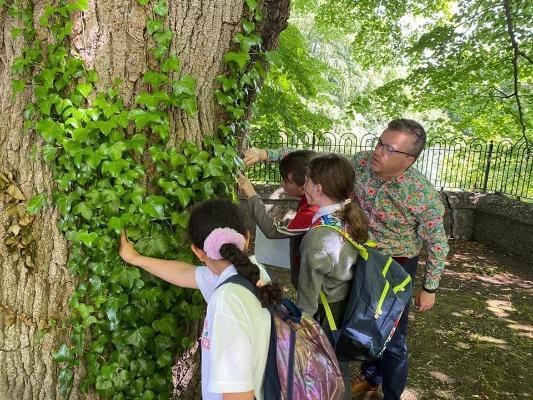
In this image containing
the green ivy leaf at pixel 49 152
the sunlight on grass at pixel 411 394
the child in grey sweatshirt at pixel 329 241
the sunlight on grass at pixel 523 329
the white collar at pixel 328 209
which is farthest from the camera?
the sunlight on grass at pixel 523 329

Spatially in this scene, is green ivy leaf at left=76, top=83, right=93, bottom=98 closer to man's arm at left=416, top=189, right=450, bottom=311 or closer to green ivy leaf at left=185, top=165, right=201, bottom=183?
green ivy leaf at left=185, top=165, right=201, bottom=183

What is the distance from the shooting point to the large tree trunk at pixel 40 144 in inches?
76.4

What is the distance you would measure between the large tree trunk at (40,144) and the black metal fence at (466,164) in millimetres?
6064

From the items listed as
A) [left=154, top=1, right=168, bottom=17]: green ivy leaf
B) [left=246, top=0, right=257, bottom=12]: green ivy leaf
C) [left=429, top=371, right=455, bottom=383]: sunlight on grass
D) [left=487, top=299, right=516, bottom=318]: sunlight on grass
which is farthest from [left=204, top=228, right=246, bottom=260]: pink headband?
[left=487, top=299, right=516, bottom=318]: sunlight on grass

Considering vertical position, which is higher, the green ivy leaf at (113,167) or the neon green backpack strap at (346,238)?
the green ivy leaf at (113,167)

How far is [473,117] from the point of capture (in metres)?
10.2

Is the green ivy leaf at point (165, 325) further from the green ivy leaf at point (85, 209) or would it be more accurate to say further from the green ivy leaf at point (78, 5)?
the green ivy leaf at point (78, 5)

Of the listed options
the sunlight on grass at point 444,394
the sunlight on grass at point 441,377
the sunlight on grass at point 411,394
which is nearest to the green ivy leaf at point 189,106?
the sunlight on grass at point 411,394

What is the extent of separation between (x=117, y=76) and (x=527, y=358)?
457 cm

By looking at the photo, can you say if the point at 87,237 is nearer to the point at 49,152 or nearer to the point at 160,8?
the point at 49,152

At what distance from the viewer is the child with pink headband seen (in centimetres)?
154

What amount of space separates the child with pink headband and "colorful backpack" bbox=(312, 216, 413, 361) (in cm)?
64

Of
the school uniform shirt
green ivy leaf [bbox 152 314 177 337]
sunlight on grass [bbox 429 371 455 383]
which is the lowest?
sunlight on grass [bbox 429 371 455 383]

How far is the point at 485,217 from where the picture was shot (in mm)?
8938
